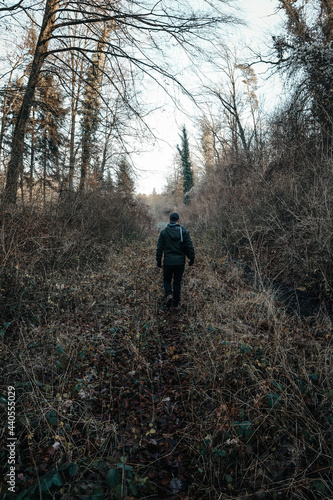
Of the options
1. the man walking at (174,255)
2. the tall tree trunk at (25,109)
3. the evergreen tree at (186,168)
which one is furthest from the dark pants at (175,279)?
the evergreen tree at (186,168)

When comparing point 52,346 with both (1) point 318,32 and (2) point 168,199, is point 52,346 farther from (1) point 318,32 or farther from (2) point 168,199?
(2) point 168,199

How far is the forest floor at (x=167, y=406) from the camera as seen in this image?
1.96 m

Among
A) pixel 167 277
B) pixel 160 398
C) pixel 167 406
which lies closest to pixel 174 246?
pixel 167 277

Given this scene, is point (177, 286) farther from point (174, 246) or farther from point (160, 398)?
point (160, 398)

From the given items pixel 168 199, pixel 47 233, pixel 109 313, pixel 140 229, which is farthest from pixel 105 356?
pixel 168 199

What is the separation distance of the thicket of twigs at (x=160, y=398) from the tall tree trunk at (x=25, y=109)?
125 centimetres

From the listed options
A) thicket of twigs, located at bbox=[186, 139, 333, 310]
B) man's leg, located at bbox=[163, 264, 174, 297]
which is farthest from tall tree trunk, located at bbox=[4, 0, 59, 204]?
thicket of twigs, located at bbox=[186, 139, 333, 310]

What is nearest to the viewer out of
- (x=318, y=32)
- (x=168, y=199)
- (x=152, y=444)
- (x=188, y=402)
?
(x=152, y=444)

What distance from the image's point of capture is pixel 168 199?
172ft

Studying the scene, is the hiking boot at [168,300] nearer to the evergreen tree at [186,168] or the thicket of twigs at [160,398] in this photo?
the thicket of twigs at [160,398]

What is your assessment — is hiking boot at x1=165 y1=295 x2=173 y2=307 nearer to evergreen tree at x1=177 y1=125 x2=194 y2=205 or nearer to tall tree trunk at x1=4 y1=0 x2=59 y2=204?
tall tree trunk at x1=4 y1=0 x2=59 y2=204

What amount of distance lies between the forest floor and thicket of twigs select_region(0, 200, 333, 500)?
14 mm

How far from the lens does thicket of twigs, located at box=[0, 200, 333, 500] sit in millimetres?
1971

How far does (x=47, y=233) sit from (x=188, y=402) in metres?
5.30
